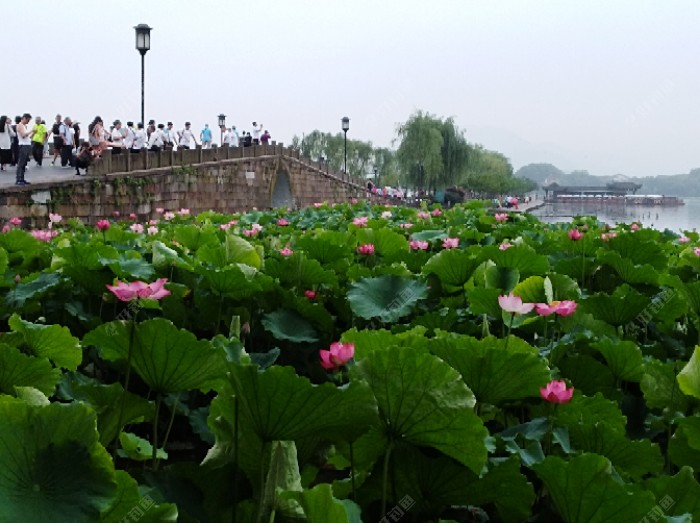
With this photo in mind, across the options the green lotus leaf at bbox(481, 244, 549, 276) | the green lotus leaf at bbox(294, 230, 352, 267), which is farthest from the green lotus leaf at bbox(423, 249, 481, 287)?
the green lotus leaf at bbox(294, 230, 352, 267)

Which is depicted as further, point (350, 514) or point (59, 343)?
point (59, 343)

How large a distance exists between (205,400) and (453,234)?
2258mm

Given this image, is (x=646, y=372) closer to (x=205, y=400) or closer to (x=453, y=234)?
(x=205, y=400)

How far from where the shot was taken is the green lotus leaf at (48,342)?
1391 millimetres

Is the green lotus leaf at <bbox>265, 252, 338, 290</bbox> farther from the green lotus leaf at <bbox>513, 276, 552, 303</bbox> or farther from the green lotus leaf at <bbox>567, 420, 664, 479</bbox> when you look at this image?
the green lotus leaf at <bbox>567, 420, 664, 479</bbox>

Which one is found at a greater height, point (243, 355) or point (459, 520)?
point (243, 355)

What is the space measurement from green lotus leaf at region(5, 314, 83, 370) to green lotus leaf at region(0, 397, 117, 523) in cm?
65

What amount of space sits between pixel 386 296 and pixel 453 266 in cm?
27

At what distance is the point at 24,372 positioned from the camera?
3.89 ft

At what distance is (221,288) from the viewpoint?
6.34ft

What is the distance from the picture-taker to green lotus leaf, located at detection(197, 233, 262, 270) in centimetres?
227

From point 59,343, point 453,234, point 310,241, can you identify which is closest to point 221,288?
point 59,343

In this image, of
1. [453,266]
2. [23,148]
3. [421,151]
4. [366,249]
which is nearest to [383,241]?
[366,249]

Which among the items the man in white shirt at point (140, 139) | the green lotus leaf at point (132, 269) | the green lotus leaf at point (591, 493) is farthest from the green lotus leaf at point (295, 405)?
the man in white shirt at point (140, 139)
